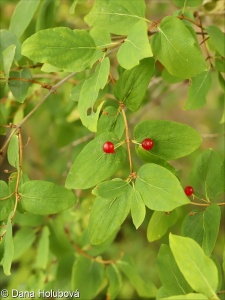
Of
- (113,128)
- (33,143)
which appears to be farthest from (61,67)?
(33,143)

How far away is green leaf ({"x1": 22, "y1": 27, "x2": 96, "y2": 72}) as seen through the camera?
0.83 metres

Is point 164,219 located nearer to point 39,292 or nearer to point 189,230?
point 189,230

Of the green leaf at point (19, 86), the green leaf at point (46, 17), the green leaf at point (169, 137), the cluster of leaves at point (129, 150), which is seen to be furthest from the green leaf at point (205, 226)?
the green leaf at point (46, 17)

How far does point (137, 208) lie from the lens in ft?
2.69

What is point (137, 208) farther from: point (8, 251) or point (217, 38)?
point (217, 38)

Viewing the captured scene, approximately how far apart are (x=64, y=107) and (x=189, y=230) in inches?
30.8

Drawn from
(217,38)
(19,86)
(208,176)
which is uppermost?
(217,38)

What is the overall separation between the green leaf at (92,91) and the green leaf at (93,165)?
36mm

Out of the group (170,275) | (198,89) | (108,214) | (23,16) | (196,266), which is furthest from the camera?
(23,16)

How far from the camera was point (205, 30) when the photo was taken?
1.05 meters

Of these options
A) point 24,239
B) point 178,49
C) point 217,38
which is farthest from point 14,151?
point 24,239

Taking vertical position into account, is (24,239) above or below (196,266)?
below

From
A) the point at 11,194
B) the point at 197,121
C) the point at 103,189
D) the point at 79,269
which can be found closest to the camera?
the point at 103,189

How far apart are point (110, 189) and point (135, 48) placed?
8.4 inches
